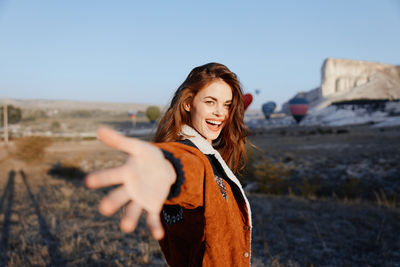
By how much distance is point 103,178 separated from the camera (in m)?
0.69

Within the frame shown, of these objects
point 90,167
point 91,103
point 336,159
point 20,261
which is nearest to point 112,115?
point 91,103

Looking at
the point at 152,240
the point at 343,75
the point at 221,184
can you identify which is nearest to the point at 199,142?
the point at 221,184

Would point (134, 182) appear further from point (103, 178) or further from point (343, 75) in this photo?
point (343, 75)

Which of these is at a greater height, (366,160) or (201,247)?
(201,247)

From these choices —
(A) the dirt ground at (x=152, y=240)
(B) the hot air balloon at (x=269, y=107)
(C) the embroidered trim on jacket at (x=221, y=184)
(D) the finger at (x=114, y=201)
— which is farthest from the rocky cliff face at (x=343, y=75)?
(D) the finger at (x=114, y=201)

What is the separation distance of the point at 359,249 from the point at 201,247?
17.5 feet

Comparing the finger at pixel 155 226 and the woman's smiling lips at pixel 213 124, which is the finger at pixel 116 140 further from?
the woman's smiling lips at pixel 213 124

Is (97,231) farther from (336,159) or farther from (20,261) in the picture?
(336,159)

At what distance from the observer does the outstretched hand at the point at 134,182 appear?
70 cm

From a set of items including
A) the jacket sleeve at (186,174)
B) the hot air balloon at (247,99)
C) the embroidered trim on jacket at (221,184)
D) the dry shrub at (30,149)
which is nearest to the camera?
the jacket sleeve at (186,174)

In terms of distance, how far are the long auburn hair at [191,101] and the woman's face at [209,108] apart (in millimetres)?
36

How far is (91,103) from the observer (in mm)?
151000

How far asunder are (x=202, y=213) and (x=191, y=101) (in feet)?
2.65

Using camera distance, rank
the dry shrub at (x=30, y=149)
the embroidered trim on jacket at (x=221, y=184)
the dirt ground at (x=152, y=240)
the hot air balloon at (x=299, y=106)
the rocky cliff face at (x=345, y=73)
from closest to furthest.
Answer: the embroidered trim on jacket at (x=221, y=184) < the dirt ground at (x=152, y=240) < the dry shrub at (x=30, y=149) < the hot air balloon at (x=299, y=106) < the rocky cliff face at (x=345, y=73)
